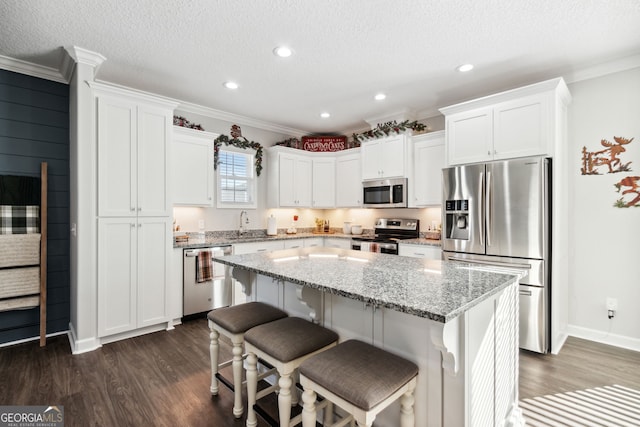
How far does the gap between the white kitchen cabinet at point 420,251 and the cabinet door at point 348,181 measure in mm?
1175

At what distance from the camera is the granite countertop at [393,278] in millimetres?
1158

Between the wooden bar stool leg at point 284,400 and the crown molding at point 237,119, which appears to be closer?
the wooden bar stool leg at point 284,400

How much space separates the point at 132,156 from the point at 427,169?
349 centimetres

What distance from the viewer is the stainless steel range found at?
13.8ft

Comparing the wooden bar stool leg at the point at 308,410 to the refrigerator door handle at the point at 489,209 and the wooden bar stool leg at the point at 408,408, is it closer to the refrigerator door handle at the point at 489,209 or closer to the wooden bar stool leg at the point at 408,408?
the wooden bar stool leg at the point at 408,408

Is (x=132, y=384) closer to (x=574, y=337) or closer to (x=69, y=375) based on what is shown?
(x=69, y=375)

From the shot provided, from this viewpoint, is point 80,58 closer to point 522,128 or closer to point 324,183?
point 324,183

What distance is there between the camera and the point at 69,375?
2459 mm

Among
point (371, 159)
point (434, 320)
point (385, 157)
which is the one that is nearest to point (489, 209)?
point (385, 157)

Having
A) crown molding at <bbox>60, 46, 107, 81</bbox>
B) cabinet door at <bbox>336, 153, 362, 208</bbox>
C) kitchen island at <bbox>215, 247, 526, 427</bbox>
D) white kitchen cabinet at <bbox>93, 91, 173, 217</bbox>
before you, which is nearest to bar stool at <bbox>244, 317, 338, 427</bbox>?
kitchen island at <bbox>215, 247, 526, 427</bbox>

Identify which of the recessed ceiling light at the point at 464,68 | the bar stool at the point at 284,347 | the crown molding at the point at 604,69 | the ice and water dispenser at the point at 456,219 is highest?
the recessed ceiling light at the point at 464,68

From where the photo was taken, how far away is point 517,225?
9.71ft

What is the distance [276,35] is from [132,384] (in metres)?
2.91

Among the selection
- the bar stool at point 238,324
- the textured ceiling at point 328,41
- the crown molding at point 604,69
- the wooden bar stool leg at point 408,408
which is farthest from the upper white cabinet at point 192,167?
the crown molding at point 604,69
